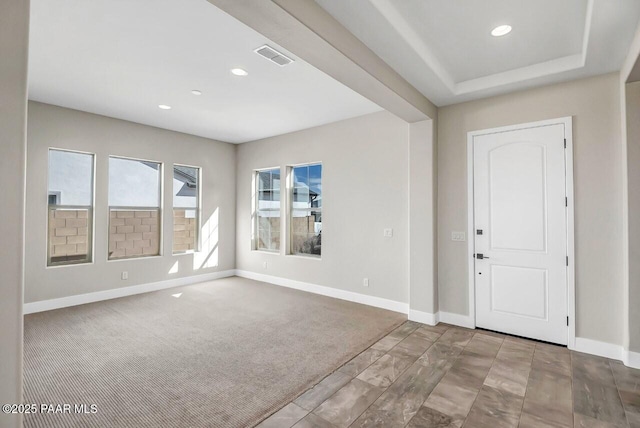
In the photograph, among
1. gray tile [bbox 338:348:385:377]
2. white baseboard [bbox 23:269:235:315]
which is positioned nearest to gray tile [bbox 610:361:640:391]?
gray tile [bbox 338:348:385:377]

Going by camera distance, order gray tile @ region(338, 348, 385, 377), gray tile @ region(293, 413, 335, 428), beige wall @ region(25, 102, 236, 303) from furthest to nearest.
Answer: beige wall @ region(25, 102, 236, 303), gray tile @ region(338, 348, 385, 377), gray tile @ region(293, 413, 335, 428)

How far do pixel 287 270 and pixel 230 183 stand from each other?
7.59 ft

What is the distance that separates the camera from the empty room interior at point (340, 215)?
2148mm

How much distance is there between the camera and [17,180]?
1.04m

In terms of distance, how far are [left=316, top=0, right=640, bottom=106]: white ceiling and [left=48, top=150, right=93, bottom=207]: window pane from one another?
4.53 meters

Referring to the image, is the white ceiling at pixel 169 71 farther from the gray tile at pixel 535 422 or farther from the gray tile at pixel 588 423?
the gray tile at pixel 588 423

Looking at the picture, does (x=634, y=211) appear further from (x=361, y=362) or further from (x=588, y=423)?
(x=361, y=362)

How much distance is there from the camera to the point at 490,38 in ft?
8.67

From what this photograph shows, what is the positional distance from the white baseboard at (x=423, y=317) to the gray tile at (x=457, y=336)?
0.75 feet

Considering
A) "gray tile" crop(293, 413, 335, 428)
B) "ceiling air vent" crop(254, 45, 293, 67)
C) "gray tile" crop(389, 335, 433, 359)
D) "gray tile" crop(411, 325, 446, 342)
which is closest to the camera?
"gray tile" crop(293, 413, 335, 428)

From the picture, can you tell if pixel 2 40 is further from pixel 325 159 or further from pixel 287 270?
pixel 287 270

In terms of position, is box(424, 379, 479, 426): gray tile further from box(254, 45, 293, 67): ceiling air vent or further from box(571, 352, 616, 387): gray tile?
box(254, 45, 293, 67): ceiling air vent

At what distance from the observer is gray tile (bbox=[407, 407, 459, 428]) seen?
1.99 meters

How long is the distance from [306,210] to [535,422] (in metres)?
4.19
